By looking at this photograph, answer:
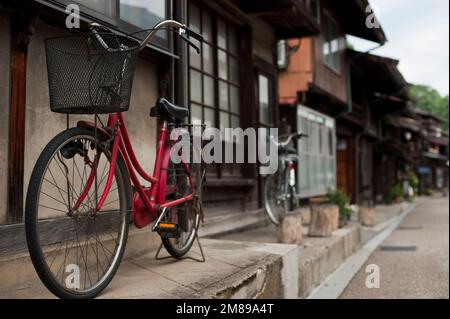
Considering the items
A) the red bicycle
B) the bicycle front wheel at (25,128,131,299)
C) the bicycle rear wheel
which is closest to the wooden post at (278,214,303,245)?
the bicycle rear wheel

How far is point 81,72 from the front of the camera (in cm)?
255

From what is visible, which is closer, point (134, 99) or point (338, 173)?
point (134, 99)

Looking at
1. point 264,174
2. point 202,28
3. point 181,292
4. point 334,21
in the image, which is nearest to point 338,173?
point 334,21

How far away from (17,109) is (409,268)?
6.55m

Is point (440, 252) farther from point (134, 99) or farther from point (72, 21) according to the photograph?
point (72, 21)

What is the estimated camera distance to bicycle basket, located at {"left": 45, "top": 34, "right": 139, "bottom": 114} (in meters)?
2.54

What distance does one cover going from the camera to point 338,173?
65.2ft

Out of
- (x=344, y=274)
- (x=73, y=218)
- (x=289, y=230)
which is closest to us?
(x=73, y=218)

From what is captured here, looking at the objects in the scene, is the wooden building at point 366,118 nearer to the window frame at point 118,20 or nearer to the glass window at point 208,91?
the glass window at point 208,91

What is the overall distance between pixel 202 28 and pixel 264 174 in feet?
9.57

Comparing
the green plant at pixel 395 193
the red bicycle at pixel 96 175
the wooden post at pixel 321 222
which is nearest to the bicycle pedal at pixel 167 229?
the red bicycle at pixel 96 175

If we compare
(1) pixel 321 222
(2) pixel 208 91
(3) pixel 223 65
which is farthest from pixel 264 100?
(1) pixel 321 222

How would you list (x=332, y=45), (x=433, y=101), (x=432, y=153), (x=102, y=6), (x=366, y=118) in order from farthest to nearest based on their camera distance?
(x=433, y=101)
(x=432, y=153)
(x=366, y=118)
(x=332, y=45)
(x=102, y=6)

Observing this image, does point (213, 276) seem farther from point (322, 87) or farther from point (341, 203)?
point (322, 87)
